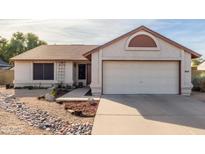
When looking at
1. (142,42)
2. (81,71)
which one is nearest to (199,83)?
(142,42)

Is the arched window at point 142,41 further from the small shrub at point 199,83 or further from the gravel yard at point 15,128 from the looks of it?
the gravel yard at point 15,128

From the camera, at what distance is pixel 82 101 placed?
14.9 meters

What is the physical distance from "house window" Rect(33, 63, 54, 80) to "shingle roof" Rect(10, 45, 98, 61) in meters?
0.69

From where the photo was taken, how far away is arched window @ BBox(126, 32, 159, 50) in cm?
1805

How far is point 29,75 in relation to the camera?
23.8m

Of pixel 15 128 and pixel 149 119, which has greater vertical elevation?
pixel 149 119

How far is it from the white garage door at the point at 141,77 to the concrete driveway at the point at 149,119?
4.67 m

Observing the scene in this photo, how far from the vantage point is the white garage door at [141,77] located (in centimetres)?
1845

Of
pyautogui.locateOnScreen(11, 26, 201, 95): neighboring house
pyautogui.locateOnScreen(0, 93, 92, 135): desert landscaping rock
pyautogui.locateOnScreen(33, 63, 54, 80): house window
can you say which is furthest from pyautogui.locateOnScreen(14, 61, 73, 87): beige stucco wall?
pyautogui.locateOnScreen(0, 93, 92, 135): desert landscaping rock

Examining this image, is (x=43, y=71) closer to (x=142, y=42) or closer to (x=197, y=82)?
(x=142, y=42)

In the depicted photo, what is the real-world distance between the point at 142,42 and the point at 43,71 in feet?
32.0

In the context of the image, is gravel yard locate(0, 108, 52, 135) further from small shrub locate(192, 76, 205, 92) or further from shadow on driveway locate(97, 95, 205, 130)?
small shrub locate(192, 76, 205, 92)
